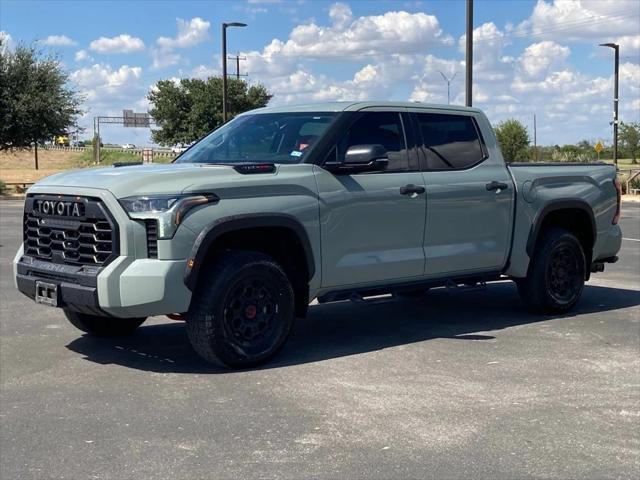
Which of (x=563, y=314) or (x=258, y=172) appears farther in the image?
(x=563, y=314)

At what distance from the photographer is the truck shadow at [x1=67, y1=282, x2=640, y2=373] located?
21.6ft

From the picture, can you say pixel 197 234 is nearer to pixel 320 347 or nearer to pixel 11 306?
pixel 320 347

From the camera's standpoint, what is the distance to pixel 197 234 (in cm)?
573

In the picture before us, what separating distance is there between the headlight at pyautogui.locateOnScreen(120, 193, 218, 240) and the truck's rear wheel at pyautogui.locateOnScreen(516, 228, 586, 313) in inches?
152

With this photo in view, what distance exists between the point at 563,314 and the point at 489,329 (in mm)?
1127

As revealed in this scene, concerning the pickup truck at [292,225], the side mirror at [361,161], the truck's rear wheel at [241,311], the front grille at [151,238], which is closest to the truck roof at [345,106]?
the pickup truck at [292,225]

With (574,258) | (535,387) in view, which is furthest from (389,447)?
(574,258)

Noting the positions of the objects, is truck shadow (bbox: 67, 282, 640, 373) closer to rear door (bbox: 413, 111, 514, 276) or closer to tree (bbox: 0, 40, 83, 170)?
rear door (bbox: 413, 111, 514, 276)

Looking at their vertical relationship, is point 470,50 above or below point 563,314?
above

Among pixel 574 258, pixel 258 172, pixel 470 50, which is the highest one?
pixel 470 50

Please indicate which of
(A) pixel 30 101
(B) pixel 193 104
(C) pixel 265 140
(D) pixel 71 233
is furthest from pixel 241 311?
(B) pixel 193 104

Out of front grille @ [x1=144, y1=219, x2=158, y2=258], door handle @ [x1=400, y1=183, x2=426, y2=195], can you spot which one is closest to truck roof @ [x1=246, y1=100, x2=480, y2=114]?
door handle @ [x1=400, y1=183, x2=426, y2=195]

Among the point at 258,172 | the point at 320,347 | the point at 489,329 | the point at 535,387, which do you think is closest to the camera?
the point at 535,387

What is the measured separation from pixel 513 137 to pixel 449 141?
155 feet
